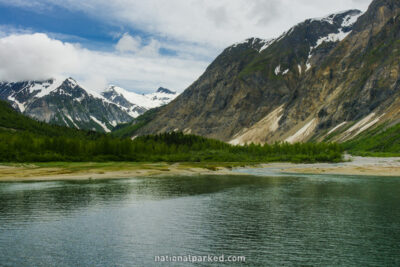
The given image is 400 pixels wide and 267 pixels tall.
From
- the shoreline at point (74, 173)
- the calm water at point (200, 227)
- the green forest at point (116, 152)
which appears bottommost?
the calm water at point (200, 227)

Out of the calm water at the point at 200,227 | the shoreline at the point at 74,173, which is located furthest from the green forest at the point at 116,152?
the calm water at the point at 200,227

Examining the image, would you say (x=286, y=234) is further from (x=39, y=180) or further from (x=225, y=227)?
(x=39, y=180)

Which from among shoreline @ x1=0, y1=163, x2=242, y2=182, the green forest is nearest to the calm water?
shoreline @ x1=0, y1=163, x2=242, y2=182

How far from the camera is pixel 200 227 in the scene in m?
41.2

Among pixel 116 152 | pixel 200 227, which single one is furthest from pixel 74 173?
pixel 200 227

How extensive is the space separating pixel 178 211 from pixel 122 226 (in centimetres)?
1043

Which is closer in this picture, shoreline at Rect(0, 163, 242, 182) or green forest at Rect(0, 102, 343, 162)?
shoreline at Rect(0, 163, 242, 182)

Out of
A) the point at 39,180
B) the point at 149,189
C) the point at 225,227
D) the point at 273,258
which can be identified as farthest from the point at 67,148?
the point at 273,258

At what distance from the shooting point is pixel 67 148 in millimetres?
157500

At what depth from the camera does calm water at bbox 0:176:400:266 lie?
31294 millimetres

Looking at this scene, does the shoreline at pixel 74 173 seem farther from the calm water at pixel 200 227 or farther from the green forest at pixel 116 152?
the calm water at pixel 200 227

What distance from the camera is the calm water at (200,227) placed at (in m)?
31.3

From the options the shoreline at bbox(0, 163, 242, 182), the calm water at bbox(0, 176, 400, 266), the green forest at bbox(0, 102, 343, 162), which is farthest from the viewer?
the green forest at bbox(0, 102, 343, 162)

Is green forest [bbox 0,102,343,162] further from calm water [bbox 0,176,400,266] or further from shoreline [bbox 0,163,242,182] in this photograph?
calm water [bbox 0,176,400,266]
